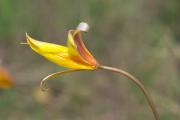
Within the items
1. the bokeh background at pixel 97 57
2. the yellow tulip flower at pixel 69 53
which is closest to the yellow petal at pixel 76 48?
the yellow tulip flower at pixel 69 53

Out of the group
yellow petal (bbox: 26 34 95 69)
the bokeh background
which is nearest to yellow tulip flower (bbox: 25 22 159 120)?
yellow petal (bbox: 26 34 95 69)

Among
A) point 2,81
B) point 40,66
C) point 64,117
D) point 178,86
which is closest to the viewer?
point 2,81

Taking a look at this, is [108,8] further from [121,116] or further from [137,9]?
[121,116]

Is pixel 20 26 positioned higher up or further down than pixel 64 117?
higher up

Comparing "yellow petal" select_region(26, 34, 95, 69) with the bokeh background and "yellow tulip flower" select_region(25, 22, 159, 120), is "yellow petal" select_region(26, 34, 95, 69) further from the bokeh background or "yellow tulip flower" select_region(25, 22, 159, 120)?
the bokeh background

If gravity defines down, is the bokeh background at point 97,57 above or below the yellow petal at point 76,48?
below

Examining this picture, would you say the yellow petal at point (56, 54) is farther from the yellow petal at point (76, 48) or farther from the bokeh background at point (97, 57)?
the bokeh background at point (97, 57)

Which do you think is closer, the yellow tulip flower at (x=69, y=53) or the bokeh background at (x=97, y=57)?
the yellow tulip flower at (x=69, y=53)

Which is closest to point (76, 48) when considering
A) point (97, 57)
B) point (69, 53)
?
point (69, 53)

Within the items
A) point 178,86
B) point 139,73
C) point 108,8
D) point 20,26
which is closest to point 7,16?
point 20,26
